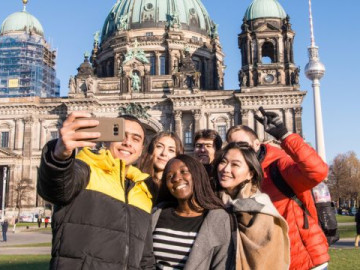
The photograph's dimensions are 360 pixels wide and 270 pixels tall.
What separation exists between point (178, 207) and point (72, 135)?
173 centimetres

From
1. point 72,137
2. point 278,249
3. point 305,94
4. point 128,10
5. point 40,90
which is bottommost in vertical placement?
point 278,249

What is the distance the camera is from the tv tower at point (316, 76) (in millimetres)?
32562

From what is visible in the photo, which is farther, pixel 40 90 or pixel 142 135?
pixel 40 90

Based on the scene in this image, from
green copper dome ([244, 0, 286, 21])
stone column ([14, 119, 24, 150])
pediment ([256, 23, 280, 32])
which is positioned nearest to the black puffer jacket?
pediment ([256, 23, 280, 32])

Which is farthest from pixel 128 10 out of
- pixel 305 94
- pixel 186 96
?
pixel 305 94

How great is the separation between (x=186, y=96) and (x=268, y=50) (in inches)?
424

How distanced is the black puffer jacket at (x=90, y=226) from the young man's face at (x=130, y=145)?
1.69 ft

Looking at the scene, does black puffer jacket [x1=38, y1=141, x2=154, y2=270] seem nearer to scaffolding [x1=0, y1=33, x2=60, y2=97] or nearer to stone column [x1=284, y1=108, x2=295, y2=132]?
Answer: stone column [x1=284, y1=108, x2=295, y2=132]

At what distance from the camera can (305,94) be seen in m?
43.1

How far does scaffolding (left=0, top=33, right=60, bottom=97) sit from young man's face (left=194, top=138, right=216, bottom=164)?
53277 mm

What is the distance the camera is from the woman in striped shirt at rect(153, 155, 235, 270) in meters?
3.85

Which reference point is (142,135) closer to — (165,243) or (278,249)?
(165,243)

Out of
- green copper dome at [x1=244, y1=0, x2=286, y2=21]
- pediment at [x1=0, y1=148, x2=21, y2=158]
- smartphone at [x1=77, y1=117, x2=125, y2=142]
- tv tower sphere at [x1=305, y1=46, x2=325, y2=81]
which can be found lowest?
smartphone at [x1=77, y1=117, x2=125, y2=142]

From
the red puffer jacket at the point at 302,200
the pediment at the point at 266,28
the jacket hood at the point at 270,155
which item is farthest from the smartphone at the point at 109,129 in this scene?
the pediment at the point at 266,28
